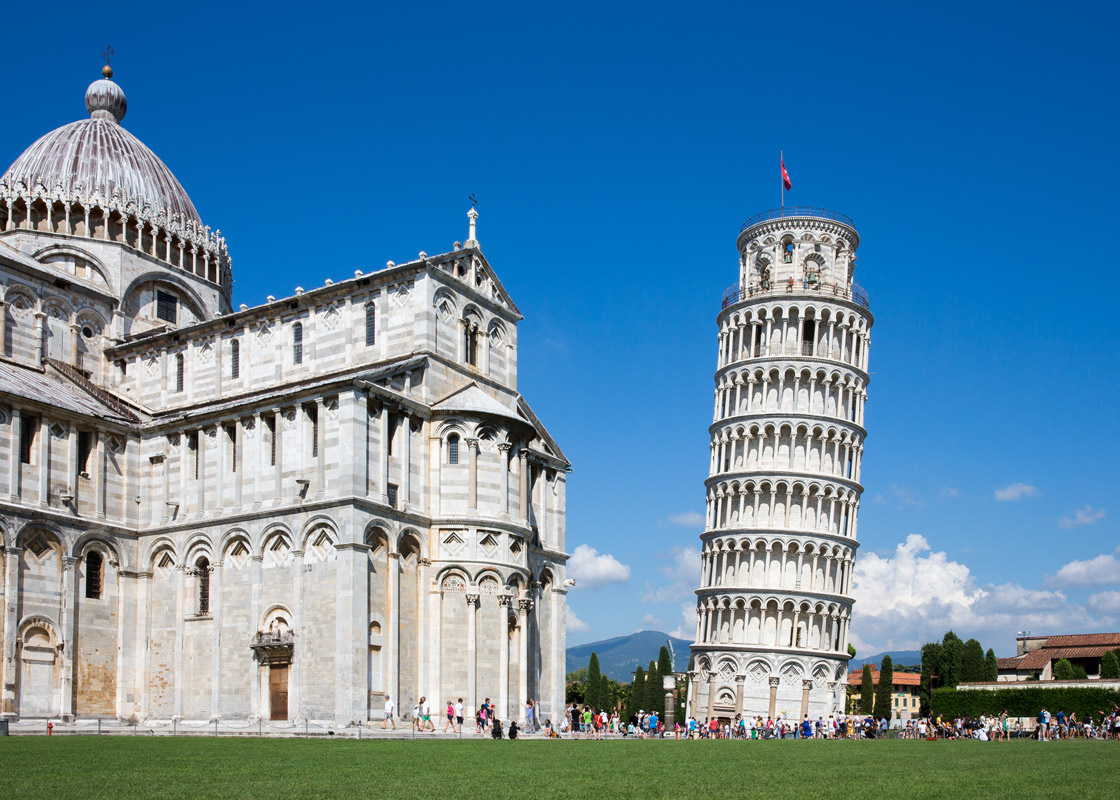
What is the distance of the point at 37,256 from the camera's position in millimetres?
52031

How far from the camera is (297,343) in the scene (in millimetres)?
46656

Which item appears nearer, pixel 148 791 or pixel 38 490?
pixel 148 791

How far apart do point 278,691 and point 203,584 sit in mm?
5989

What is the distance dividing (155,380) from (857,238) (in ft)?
173

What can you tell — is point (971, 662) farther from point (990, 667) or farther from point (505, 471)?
point (505, 471)

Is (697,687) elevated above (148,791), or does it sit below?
below

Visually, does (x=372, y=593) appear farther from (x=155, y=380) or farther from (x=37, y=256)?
(x=37, y=256)

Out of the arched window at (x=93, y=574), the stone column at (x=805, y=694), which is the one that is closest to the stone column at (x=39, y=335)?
the arched window at (x=93, y=574)

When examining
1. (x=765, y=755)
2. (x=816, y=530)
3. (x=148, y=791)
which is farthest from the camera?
(x=816, y=530)

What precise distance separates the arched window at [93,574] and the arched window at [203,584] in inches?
157

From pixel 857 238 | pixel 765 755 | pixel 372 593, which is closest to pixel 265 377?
pixel 372 593

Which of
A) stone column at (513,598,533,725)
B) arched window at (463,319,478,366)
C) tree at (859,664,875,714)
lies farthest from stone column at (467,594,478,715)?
tree at (859,664,875,714)

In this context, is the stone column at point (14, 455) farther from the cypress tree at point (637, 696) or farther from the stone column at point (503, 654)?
the cypress tree at point (637, 696)

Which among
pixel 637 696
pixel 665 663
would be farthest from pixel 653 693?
pixel 665 663
